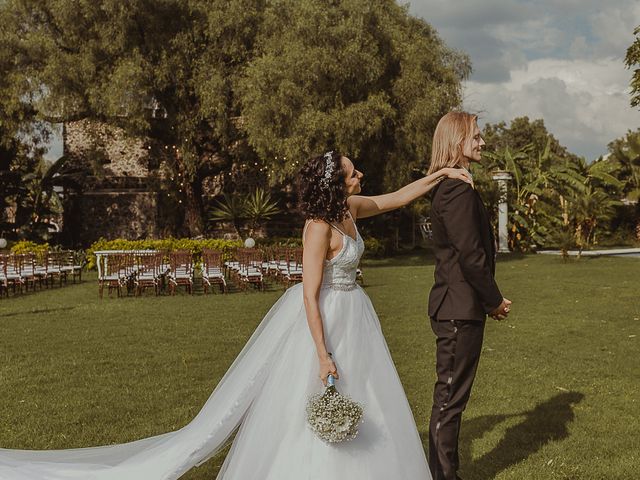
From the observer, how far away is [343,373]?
3.81 m

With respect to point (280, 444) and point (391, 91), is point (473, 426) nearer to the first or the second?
point (280, 444)

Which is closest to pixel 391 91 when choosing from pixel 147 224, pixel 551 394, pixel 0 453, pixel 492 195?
pixel 492 195

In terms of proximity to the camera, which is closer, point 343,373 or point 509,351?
point 343,373

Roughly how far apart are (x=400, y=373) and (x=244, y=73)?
779 inches

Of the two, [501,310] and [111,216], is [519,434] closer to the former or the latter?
[501,310]

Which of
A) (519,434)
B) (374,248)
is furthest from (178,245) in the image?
(519,434)

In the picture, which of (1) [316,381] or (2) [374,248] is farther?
(2) [374,248]

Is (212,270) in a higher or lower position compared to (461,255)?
lower

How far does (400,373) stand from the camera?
7.84m

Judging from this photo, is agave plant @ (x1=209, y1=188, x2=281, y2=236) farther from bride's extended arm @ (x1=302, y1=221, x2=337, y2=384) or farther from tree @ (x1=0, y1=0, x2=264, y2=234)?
bride's extended arm @ (x1=302, y1=221, x2=337, y2=384)

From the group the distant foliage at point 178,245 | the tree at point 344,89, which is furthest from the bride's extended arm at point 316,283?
the distant foliage at point 178,245

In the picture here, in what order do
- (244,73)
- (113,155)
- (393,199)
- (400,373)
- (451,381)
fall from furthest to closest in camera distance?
(113,155)
(244,73)
(400,373)
(393,199)
(451,381)

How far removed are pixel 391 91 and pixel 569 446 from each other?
21.3m

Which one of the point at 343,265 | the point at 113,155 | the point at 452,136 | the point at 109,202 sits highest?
the point at 113,155
